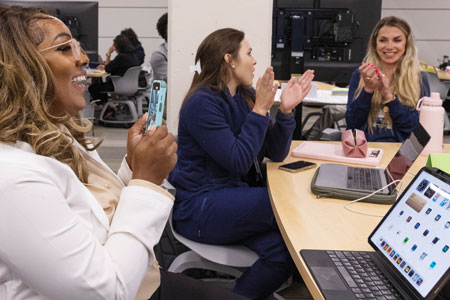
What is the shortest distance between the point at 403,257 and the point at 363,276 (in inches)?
3.5

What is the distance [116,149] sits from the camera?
523cm

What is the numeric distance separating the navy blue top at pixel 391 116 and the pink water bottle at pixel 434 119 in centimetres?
36

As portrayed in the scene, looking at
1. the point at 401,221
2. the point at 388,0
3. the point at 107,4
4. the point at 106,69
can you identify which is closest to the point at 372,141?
the point at 401,221

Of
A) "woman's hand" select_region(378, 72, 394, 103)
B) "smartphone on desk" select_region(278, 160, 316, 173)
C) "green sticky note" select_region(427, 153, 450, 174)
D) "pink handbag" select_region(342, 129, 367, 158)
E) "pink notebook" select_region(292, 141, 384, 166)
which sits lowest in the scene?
"smartphone on desk" select_region(278, 160, 316, 173)

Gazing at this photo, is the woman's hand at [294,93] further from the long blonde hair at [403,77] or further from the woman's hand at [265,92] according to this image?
the long blonde hair at [403,77]

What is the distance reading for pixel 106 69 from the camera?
20.2ft

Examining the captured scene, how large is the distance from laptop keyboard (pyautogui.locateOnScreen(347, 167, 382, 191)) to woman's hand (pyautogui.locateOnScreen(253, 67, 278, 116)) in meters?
0.41

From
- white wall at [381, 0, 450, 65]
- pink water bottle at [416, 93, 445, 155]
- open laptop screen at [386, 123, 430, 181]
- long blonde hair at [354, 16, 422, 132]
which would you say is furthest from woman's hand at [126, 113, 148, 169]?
white wall at [381, 0, 450, 65]

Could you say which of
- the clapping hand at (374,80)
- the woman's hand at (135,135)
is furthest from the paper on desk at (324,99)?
the woman's hand at (135,135)

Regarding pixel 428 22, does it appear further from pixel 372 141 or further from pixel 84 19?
pixel 372 141

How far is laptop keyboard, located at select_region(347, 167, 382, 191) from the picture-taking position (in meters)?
1.52

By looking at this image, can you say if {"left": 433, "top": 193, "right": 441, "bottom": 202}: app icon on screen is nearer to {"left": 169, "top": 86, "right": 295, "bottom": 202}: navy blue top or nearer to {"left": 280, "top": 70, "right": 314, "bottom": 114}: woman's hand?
{"left": 169, "top": 86, "right": 295, "bottom": 202}: navy blue top

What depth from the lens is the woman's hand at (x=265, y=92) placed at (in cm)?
190

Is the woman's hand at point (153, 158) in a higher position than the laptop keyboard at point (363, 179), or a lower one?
higher
